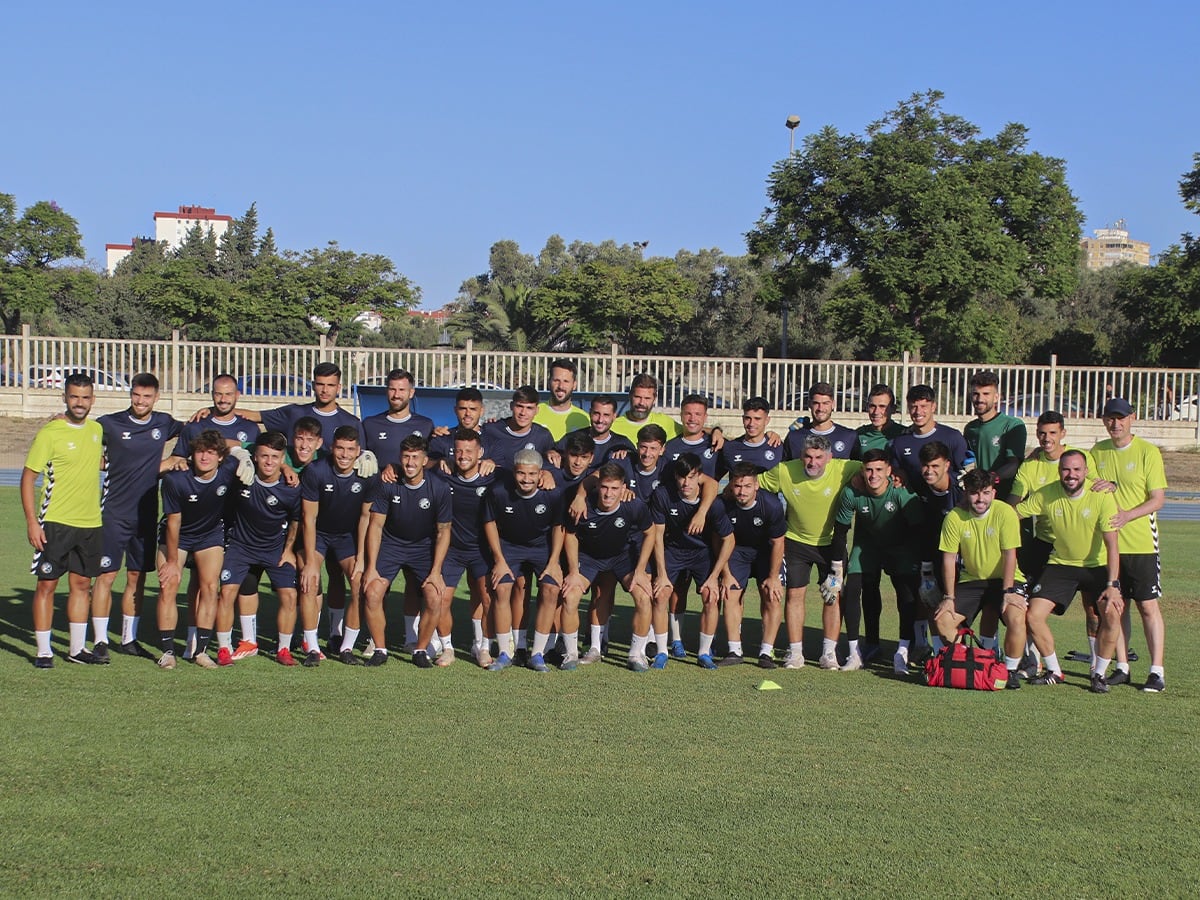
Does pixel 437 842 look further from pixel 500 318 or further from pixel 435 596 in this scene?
pixel 500 318

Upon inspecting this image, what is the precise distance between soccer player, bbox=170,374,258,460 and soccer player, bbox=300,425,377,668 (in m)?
0.74

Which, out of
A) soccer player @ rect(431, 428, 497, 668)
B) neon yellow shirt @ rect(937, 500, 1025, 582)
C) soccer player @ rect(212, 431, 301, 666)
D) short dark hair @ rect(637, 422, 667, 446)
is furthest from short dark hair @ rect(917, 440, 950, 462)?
soccer player @ rect(212, 431, 301, 666)

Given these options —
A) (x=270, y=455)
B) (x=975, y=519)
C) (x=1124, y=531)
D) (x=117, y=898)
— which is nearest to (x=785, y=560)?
(x=975, y=519)

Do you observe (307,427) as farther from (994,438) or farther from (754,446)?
(994,438)

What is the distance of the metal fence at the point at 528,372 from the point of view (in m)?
25.4

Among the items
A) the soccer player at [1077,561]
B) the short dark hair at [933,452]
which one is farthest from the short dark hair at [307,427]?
the soccer player at [1077,561]

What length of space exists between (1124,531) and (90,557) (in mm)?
7260

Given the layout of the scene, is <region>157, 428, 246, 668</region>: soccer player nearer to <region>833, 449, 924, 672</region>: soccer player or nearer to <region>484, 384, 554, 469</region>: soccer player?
<region>484, 384, 554, 469</region>: soccer player

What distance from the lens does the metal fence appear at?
25.4 meters

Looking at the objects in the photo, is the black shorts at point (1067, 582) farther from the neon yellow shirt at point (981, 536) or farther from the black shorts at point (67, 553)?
the black shorts at point (67, 553)

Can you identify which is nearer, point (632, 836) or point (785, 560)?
point (632, 836)

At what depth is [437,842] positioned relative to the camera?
4965mm

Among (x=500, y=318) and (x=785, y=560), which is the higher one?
(x=500, y=318)

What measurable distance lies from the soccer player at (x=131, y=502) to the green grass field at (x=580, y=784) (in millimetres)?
439
